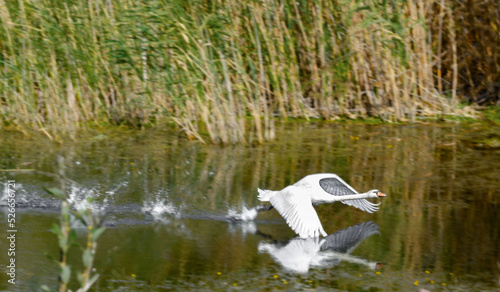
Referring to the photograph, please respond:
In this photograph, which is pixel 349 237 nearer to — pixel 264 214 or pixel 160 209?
pixel 264 214

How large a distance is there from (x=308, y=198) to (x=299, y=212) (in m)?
0.15

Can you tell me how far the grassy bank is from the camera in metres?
7.71

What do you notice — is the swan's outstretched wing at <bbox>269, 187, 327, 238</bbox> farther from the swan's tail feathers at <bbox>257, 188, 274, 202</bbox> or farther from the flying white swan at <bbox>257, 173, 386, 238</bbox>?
the swan's tail feathers at <bbox>257, 188, 274, 202</bbox>

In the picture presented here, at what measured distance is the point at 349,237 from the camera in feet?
16.3

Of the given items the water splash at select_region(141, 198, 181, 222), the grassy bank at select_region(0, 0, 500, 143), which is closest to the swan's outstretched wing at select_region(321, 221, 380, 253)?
the water splash at select_region(141, 198, 181, 222)

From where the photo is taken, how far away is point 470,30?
9844 millimetres

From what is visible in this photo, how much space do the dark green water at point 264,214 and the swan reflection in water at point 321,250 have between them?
0.04 feet

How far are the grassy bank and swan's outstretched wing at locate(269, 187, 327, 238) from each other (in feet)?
9.88

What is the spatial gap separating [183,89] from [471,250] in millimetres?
4297

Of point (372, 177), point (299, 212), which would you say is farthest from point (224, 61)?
point (299, 212)

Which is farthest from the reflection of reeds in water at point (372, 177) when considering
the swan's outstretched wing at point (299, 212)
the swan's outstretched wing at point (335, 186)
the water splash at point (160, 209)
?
the swan's outstretched wing at point (299, 212)

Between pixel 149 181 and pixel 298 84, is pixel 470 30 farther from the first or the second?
pixel 149 181

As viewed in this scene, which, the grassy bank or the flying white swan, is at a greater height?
the grassy bank

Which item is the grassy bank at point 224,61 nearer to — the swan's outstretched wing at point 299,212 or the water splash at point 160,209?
the water splash at point 160,209
